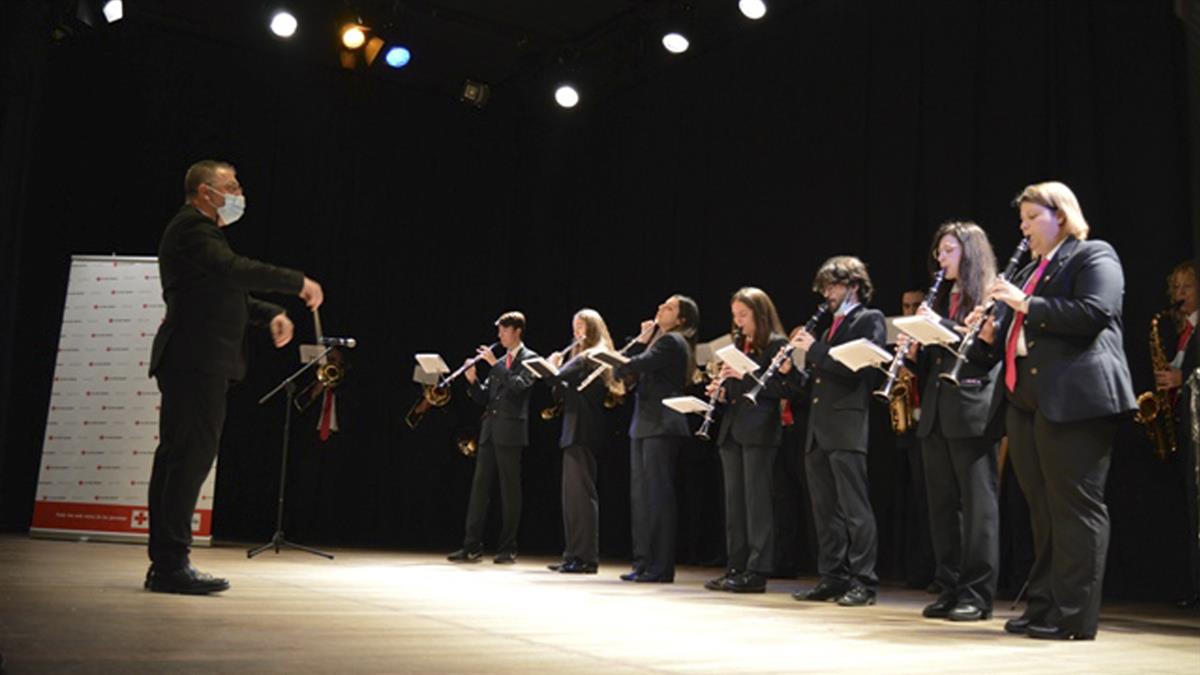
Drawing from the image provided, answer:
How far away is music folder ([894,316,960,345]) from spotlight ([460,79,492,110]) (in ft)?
21.8

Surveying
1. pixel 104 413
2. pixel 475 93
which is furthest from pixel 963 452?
pixel 475 93

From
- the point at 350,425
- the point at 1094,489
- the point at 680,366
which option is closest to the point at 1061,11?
the point at 680,366

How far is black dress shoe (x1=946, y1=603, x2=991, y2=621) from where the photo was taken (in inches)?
165

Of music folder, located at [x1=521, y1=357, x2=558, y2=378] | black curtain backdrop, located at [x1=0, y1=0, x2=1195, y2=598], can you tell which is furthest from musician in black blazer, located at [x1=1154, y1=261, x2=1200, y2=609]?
music folder, located at [x1=521, y1=357, x2=558, y2=378]

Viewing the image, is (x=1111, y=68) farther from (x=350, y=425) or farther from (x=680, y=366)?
(x=350, y=425)

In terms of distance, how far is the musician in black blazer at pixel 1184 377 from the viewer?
17.4 ft

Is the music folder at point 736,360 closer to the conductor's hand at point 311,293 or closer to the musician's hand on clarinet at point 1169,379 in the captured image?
the conductor's hand at point 311,293

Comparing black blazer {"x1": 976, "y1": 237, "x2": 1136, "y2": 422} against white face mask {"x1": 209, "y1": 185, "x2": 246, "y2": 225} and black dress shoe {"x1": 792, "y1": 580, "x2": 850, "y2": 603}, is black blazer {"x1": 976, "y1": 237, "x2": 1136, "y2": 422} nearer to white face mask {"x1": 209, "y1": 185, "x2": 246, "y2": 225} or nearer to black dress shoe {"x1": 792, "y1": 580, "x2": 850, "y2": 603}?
black dress shoe {"x1": 792, "y1": 580, "x2": 850, "y2": 603}

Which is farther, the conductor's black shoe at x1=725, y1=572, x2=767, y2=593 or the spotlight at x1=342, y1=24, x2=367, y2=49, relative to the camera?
the spotlight at x1=342, y1=24, x2=367, y2=49

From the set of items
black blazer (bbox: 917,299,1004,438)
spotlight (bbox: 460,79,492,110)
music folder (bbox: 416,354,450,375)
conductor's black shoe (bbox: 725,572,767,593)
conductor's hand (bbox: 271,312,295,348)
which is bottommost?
conductor's black shoe (bbox: 725,572,767,593)

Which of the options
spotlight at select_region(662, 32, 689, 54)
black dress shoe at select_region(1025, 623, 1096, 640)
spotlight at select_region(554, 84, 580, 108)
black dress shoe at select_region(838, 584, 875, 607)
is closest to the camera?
black dress shoe at select_region(1025, 623, 1096, 640)

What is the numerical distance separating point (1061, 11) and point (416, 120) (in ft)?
19.5

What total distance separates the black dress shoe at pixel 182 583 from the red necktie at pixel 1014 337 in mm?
2913

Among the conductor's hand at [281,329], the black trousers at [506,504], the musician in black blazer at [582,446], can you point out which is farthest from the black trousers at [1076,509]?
the black trousers at [506,504]
